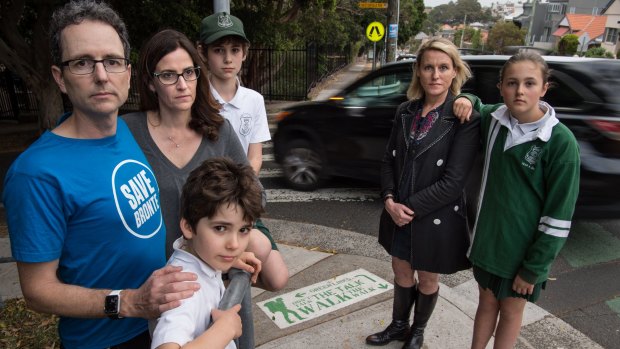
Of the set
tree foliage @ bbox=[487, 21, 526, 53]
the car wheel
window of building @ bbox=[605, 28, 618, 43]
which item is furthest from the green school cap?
tree foliage @ bbox=[487, 21, 526, 53]

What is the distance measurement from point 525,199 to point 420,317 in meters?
1.06

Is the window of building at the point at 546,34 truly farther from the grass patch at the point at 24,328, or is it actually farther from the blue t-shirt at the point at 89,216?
the blue t-shirt at the point at 89,216

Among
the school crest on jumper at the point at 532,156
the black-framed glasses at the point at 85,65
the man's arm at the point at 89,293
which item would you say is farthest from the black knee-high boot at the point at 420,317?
the black-framed glasses at the point at 85,65

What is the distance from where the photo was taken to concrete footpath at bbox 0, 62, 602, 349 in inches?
118

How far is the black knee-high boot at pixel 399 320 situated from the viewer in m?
2.76

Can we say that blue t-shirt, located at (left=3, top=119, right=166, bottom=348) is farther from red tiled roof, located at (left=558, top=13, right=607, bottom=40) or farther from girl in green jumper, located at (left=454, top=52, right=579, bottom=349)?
red tiled roof, located at (left=558, top=13, right=607, bottom=40)

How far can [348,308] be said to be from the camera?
3324 millimetres

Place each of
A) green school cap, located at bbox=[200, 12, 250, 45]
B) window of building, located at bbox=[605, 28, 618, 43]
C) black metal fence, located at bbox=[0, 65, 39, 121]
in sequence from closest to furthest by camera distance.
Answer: green school cap, located at bbox=[200, 12, 250, 45], black metal fence, located at bbox=[0, 65, 39, 121], window of building, located at bbox=[605, 28, 618, 43]

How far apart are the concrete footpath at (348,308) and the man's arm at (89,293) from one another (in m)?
1.78

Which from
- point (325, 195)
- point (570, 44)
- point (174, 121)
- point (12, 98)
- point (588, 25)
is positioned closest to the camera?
point (174, 121)

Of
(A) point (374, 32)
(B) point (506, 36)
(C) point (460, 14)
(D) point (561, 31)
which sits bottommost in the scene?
(A) point (374, 32)

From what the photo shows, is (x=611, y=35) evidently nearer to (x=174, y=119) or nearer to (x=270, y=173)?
(x=270, y=173)

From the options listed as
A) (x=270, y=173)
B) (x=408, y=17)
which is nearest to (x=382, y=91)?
(x=270, y=173)

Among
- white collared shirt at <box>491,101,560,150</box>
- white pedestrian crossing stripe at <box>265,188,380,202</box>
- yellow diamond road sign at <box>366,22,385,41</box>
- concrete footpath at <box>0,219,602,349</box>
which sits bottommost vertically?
white pedestrian crossing stripe at <box>265,188,380,202</box>
